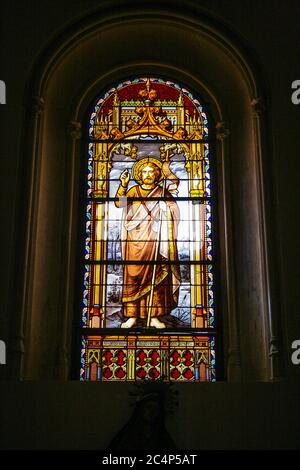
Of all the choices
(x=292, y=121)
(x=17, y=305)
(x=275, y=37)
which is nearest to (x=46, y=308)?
(x=17, y=305)

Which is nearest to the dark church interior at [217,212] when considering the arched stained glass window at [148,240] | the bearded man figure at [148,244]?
the arched stained glass window at [148,240]

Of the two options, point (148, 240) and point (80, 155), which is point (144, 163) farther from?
point (148, 240)

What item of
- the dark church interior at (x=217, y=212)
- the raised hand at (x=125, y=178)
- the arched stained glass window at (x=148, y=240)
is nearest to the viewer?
the dark church interior at (x=217, y=212)

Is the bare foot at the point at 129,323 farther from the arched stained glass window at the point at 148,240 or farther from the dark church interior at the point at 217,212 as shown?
the dark church interior at the point at 217,212

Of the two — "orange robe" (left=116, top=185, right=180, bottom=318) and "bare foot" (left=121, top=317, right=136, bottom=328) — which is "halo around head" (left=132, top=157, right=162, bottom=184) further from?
"bare foot" (left=121, top=317, right=136, bottom=328)

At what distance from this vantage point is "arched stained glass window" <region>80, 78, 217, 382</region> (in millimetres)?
7621

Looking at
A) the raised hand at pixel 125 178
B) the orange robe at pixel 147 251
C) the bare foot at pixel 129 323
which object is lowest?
the bare foot at pixel 129 323

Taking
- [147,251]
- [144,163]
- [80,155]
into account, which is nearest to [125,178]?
[144,163]

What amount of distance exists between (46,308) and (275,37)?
3376 mm

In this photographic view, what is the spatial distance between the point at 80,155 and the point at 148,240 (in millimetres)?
1106

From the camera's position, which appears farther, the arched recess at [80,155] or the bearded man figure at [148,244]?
the bearded man figure at [148,244]

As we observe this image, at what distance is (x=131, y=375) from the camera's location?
7.50 meters

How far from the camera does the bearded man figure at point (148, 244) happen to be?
7.86 meters
